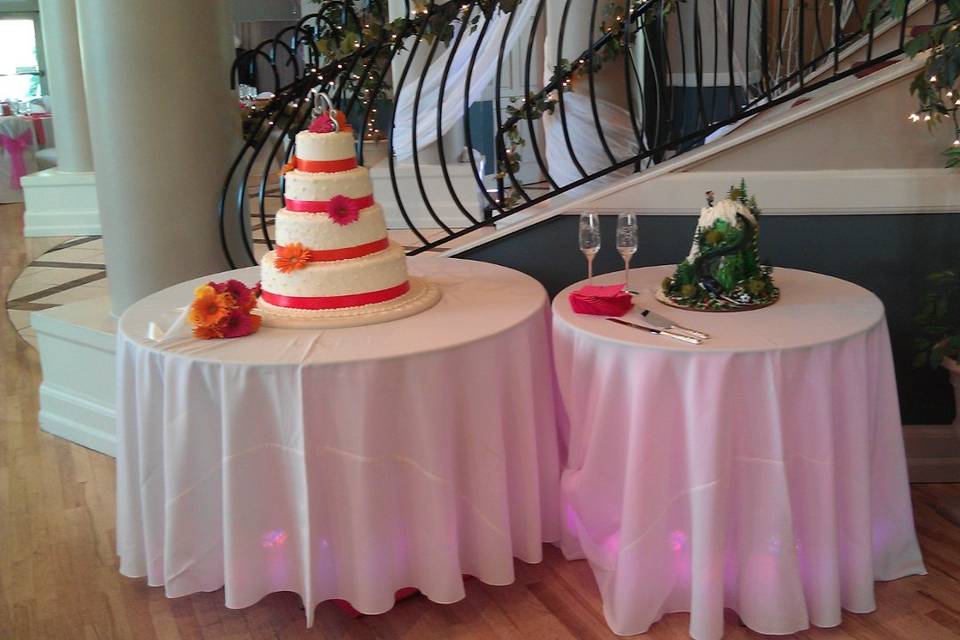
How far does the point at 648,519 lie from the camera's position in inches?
92.2

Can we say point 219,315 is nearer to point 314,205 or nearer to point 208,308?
point 208,308

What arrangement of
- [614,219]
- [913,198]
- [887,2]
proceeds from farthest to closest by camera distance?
[614,219] < [913,198] < [887,2]

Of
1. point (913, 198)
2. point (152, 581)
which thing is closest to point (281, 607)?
point (152, 581)

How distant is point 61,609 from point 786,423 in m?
2.07

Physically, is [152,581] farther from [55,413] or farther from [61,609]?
[55,413]

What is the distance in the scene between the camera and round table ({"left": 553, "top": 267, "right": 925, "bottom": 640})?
2.24 m

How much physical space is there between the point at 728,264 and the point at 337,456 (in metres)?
1.18

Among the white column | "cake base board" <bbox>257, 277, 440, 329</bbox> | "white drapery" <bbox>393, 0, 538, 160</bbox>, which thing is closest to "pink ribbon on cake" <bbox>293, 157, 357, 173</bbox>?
"cake base board" <bbox>257, 277, 440, 329</bbox>

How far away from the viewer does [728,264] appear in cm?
255

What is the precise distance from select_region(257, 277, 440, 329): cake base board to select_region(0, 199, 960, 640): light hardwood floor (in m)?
0.82

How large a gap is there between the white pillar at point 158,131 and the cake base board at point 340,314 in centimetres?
113

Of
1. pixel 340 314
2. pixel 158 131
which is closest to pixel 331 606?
pixel 340 314

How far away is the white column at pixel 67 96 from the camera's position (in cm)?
817

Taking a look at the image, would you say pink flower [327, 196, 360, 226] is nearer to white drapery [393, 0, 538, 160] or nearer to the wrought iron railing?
the wrought iron railing
